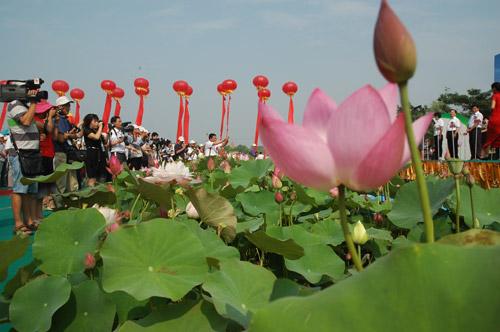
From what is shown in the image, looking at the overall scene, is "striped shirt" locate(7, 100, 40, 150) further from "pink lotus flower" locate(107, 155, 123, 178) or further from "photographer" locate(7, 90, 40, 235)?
"pink lotus flower" locate(107, 155, 123, 178)

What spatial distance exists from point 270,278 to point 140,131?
889 cm

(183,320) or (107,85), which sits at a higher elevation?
(107,85)

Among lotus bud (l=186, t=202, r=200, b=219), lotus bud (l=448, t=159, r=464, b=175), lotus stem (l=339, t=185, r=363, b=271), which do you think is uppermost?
lotus stem (l=339, t=185, r=363, b=271)

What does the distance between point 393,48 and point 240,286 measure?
382 mm

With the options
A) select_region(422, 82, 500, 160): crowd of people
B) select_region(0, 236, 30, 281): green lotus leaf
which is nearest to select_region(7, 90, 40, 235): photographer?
select_region(0, 236, 30, 281): green lotus leaf

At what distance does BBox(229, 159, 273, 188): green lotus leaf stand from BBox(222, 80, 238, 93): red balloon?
12.5 m

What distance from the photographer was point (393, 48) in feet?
0.90

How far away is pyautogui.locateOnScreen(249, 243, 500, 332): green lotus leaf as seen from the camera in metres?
0.26

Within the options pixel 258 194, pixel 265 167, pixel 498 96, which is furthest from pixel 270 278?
pixel 498 96

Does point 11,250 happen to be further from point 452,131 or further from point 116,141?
point 452,131

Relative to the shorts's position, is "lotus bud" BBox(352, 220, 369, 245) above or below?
above

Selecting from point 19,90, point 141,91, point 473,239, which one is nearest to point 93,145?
point 19,90

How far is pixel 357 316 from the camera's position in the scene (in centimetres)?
28

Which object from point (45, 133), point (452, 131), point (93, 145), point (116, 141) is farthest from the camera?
point (452, 131)
